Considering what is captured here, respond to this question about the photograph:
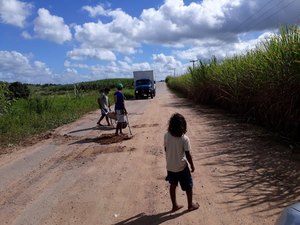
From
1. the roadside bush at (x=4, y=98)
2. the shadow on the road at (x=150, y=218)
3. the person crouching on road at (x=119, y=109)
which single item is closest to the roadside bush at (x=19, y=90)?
the roadside bush at (x=4, y=98)

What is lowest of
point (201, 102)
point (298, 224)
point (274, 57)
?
point (201, 102)

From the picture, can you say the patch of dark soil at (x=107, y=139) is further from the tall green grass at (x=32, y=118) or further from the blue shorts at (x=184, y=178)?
the blue shorts at (x=184, y=178)

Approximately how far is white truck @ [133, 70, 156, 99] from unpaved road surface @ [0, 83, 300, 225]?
32.2 m

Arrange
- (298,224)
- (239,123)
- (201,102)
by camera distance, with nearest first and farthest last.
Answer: (298,224) → (239,123) → (201,102)

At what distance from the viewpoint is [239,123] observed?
1595 cm

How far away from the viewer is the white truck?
149 feet

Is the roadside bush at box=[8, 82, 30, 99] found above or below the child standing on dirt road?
below

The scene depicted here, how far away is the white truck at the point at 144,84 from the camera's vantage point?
149ft

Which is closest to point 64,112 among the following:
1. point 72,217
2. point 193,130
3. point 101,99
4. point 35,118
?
point 35,118

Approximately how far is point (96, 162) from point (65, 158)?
1.24 meters

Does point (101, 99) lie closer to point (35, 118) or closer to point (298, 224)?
point (35, 118)

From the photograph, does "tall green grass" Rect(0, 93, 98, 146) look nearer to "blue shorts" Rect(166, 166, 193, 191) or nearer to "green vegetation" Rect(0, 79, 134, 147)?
"green vegetation" Rect(0, 79, 134, 147)

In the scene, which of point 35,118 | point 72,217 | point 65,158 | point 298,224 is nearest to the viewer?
point 298,224

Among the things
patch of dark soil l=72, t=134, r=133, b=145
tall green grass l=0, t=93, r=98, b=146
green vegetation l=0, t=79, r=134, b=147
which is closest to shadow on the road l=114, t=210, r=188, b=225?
patch of dark soil l=72, t=134, r=133, b=145
